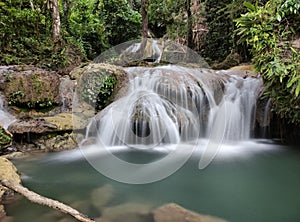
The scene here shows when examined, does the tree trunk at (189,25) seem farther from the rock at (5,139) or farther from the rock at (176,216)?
the rock at (176,216)

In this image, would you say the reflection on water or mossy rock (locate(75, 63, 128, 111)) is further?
mossy rock (locate(75, 63, 128, 111))

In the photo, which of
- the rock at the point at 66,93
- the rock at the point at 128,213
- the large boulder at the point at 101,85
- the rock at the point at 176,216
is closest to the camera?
the rock at the point at 176,216

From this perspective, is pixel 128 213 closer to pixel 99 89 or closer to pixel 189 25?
pixel 99 89

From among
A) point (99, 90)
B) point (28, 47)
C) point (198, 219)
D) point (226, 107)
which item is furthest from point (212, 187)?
point (28, 47)

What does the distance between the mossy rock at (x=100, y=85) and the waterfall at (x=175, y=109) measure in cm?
35

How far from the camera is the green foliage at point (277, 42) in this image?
13.4 ft

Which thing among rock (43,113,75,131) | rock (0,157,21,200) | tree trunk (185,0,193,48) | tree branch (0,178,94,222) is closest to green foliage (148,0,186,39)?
tree trunk (185,0,193,48)

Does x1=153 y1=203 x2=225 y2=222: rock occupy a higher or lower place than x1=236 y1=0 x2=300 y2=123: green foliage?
lower

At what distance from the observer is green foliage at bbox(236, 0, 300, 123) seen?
4.10 meters

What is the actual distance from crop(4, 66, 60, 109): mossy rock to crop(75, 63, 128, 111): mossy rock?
76cm

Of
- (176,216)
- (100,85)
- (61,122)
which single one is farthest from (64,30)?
(176,216)

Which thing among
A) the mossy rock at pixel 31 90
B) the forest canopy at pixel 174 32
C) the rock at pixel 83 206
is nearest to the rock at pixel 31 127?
the mossy rock at pixel 31 90

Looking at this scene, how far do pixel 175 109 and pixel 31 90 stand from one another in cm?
382

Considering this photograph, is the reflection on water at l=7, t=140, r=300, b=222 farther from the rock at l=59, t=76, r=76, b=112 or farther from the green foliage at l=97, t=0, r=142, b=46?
the green foliage at l=97, t=0, r=142, b=46
